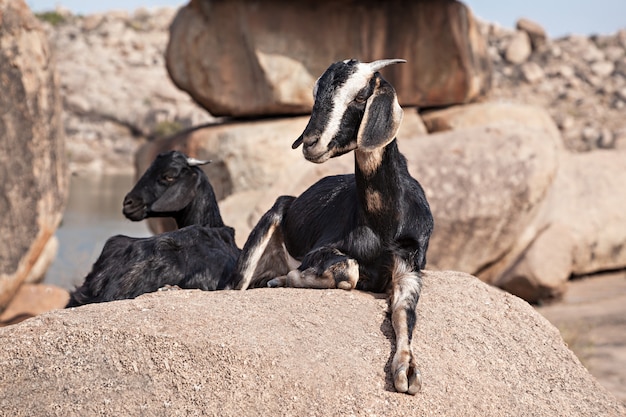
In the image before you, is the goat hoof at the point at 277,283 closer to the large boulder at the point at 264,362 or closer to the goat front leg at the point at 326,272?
the goat front leg at the point at 326,272

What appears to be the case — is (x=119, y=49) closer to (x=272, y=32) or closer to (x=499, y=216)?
(x=272, y=32)

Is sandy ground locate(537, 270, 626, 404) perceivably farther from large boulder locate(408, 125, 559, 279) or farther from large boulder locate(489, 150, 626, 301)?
large boulder locate(408, 125, 559, 279)

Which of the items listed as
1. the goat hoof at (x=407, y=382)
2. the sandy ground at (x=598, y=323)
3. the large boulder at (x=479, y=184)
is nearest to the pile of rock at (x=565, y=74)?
the sandy ground at (x=598, y=323)

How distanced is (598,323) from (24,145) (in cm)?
626

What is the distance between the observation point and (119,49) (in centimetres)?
3531

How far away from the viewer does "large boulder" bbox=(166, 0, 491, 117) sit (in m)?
12.7

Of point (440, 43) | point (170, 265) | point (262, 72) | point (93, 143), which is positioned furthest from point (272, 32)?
point (93, 143)

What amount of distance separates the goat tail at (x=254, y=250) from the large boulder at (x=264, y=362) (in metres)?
0.56

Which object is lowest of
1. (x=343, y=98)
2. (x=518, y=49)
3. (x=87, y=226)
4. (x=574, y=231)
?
(x=87, y=226)

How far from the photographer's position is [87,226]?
64.5ft

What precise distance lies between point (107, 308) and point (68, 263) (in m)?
11.4

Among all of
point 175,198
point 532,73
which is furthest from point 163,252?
point 532,73

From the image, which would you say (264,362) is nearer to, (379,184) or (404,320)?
(404,320)

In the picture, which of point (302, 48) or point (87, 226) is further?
point (87, 226)
